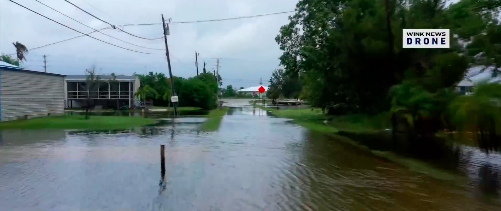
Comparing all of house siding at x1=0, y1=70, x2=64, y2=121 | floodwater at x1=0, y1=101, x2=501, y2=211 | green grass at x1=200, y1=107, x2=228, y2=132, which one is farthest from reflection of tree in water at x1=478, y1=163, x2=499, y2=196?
house siding at x1=0, y1=70, x2=64, y2=121

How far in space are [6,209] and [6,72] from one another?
80.5 feet

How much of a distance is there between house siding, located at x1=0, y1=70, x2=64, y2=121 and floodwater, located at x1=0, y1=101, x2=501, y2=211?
11.7 m

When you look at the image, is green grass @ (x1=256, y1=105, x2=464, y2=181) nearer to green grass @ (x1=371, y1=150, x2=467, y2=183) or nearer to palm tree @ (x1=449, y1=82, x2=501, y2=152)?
green grass @ (x1=371, y1=150, x2=467, y2=183)

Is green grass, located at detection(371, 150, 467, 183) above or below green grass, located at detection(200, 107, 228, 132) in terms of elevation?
below

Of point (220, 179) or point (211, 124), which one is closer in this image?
point (220, 179)

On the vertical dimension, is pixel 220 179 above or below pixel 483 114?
below

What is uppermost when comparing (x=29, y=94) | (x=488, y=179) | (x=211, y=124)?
(x=29, y=94)

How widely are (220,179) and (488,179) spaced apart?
6.80 m

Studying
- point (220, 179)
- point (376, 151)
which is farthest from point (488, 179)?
point (220, 179)

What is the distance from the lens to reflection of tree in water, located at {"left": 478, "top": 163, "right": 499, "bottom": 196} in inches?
431

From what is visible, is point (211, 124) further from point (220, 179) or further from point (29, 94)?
point (220, 179)

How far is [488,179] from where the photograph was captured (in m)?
12.3

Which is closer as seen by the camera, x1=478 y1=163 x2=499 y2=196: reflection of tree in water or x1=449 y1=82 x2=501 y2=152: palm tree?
x1=478 y1=163 x2=499 y2=196: reflection of tree in water

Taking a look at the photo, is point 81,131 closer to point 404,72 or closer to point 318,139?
point 318,139
